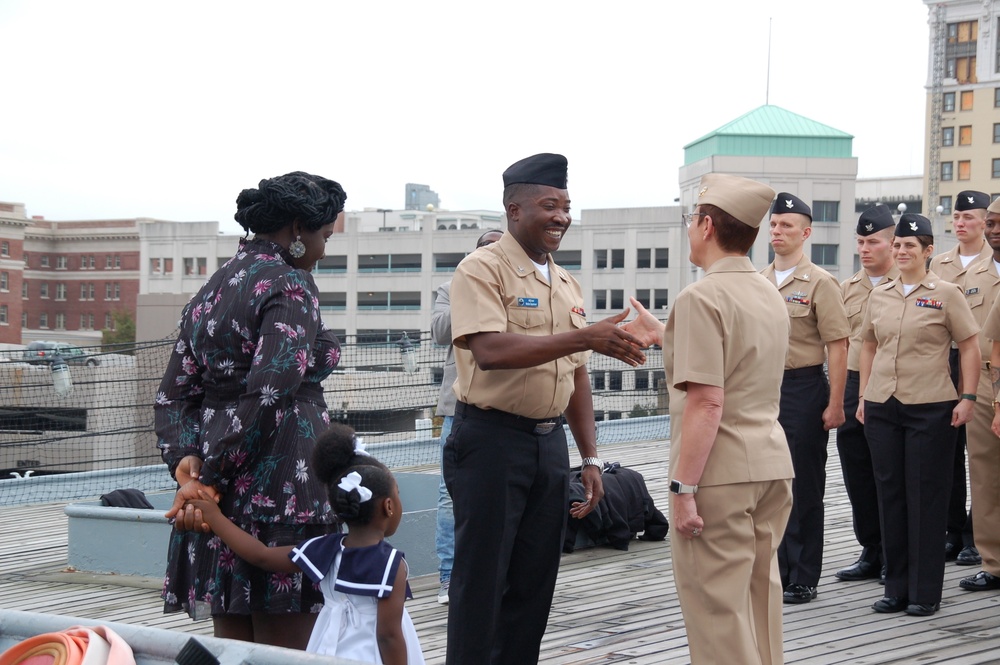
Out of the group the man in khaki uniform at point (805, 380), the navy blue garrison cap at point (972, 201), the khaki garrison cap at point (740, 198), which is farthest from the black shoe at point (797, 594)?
the khaki garrison cap at point (740, 198)

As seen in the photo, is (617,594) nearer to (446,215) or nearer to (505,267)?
(505,267)

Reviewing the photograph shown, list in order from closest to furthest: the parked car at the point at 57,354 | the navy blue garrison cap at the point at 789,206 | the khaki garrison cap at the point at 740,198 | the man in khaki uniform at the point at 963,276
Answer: the khaki garrison cap at the point at 740,198 → the navy blue garrison cap at the point at 789,206 → the man in khaki uniform at the point at 963,276 → the parked car at the point at 57,354

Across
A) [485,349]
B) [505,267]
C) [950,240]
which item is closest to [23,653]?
[485,349]

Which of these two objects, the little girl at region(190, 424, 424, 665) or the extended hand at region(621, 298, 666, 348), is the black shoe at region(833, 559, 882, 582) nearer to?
the extended hand at region(621, 298, 666, 348)

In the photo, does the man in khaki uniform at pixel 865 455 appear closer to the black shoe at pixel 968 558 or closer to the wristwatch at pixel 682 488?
the black shoe at pixel 968 558

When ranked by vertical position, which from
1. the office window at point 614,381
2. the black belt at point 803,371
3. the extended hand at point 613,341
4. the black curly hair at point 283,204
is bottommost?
the office window at point 614,381

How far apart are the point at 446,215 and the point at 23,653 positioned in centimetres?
10780

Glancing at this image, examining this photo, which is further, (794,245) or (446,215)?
(446,215)

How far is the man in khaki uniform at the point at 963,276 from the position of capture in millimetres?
6684

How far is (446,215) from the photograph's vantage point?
109812mm

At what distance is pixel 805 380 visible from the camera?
556 centimetres

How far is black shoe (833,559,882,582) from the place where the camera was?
243 inches

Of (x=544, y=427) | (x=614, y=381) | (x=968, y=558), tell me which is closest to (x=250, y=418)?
(x=544, y=427)

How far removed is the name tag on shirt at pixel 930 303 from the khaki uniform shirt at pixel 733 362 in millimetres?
2204
